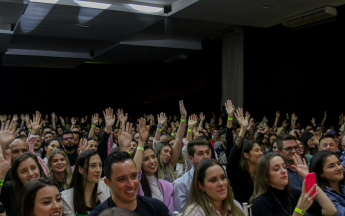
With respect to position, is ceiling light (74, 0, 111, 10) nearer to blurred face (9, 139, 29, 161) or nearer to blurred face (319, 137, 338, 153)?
blurred face (9, 139, 29, 161)

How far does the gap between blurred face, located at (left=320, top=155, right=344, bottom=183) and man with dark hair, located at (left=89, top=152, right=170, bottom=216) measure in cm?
147

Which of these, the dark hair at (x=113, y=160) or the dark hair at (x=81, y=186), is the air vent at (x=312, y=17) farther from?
the dark hair at (x=113, y=160)

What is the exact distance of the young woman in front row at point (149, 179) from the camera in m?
2.67

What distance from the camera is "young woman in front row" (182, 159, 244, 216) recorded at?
2.00 m

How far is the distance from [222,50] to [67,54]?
21.4ft

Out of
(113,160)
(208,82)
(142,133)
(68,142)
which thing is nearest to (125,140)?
(142,133)

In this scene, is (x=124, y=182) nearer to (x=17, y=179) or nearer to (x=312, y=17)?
(x=17, y=179)

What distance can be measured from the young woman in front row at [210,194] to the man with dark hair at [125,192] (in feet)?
0.97

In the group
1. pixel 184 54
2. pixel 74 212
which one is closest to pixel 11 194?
pixel 74 212

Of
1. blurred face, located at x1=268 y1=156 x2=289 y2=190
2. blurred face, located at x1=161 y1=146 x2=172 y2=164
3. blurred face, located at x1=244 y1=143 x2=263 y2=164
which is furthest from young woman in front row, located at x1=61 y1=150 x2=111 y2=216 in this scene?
blurred face, located at x1=244 y1=143 x2=263 y2=164

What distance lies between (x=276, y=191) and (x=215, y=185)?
53 cm

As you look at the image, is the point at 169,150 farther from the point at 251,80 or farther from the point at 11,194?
the point at 251,80

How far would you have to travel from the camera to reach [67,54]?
43.1ft

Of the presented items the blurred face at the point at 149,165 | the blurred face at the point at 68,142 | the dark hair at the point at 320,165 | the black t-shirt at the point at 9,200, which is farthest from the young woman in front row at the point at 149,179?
the blurred face at the point at 68,142
